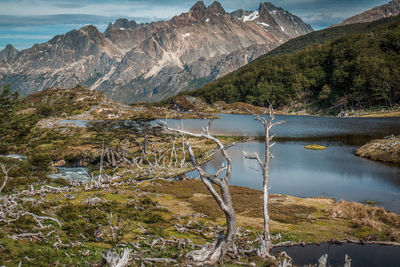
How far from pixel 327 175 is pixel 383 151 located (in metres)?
23.4

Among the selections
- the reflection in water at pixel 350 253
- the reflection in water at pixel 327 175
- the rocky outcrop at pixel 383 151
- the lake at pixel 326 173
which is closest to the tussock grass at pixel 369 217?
the reflection in water at pixel 350 253

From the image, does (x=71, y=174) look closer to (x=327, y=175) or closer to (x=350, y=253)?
(x=327, y=175)

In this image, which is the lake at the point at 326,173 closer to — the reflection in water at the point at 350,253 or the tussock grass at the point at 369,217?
the tussock grass at the point at 369,217

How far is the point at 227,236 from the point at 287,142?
9016 cm

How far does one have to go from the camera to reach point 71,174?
6769cm

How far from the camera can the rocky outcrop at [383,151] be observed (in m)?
71.8

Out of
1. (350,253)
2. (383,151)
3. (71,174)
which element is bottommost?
(71,174)

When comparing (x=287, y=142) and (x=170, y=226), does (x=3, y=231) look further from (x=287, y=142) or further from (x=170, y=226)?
(x=287, y=142)

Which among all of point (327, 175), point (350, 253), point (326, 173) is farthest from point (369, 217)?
point (326, 173)

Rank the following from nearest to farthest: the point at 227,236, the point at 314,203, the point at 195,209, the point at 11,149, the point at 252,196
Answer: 1. the point at 227,236
2. the point at 195,209
3. the point at 314,203
4. the point at 252,196
5. the point at 11,149

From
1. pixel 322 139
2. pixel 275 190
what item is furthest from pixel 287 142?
pixel 275 190

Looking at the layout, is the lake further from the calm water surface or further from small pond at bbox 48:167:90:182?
small pond at bbox 48:167:90:182

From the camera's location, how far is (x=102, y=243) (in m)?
25.2

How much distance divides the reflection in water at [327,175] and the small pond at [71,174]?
22.4 meters
